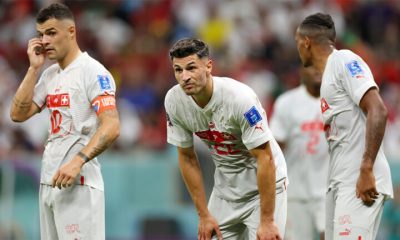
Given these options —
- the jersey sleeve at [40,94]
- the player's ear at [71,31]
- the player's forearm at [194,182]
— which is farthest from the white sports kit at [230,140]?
the jersey sleeve at [40,94]

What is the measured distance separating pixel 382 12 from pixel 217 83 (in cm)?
1041

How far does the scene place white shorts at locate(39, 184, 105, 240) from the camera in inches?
301

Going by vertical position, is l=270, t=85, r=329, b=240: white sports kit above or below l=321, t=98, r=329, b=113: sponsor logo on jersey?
below

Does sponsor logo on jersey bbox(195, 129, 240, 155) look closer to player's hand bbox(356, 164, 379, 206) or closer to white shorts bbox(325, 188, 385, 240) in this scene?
white shorts bbox(325, 188, 385, 240)

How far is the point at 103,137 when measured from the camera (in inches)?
296

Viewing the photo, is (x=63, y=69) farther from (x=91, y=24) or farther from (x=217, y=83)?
(x=91, y=24)

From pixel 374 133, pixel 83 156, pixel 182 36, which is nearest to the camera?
pixel 374 133

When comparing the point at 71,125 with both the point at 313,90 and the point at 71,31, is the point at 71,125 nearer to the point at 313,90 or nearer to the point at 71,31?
the point at 71,31

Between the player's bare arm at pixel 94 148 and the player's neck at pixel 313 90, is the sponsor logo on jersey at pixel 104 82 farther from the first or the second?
the player's neck at pixel 313 90

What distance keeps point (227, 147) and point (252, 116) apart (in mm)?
426

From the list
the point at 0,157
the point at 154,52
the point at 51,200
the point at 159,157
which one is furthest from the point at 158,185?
the point at 51,200

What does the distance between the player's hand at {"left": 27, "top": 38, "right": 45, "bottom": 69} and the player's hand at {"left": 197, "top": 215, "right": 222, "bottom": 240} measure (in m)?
1.90

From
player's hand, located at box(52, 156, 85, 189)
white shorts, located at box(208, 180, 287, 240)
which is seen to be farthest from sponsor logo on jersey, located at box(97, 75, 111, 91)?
white shorts, located at box(208, 180, 287, 240)

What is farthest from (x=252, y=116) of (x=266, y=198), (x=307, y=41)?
(x=307, y=41)
